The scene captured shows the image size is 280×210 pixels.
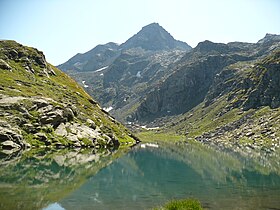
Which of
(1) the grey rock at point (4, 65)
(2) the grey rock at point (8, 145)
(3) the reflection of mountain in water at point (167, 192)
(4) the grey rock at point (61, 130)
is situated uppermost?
(1) the grey rock at point (4, 65)

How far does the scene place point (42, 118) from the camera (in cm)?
12475

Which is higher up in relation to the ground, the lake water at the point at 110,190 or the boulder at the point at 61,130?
the boulder at the point at 61,130

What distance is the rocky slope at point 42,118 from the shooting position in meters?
113

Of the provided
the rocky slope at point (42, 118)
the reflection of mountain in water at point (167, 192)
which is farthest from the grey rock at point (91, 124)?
the reflection of mountain in water at point (167, 192)

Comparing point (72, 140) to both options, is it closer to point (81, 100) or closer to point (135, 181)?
point (81, 100)

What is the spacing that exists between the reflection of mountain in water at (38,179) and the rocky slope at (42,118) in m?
25.6

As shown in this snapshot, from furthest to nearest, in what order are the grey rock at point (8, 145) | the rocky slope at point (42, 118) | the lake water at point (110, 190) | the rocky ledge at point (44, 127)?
1. the rocky slope at point (42, 118)
2. the rocky ledge at point (44, 127)
3. the grey rock at point (8, 145)
4. the lake water at point (110, 190)

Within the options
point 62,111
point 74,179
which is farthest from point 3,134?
point 74,179

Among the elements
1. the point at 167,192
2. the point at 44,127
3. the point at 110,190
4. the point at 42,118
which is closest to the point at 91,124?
the point at 42,118

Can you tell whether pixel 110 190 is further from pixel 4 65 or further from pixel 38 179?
pixel 4 65

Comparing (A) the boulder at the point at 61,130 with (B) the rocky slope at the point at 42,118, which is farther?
(A) the boulder at the point at 61,130

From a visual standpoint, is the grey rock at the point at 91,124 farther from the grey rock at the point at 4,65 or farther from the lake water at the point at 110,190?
the lake water at the point at 110,190

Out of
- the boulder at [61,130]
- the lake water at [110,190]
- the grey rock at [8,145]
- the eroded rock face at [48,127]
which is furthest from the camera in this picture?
the boulder at [61,130]

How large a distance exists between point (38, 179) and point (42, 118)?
237ft
